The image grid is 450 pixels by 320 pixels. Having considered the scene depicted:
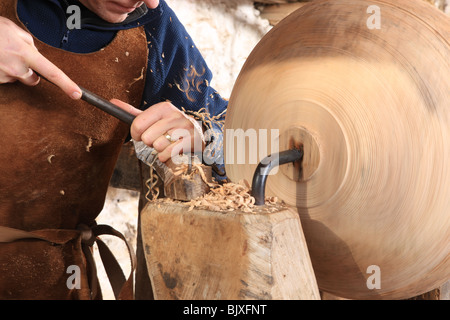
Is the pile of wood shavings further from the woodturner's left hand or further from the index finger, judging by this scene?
the index finger

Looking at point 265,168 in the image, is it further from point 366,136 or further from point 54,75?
point 54,75

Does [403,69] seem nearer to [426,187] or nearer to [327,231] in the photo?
[426,187]

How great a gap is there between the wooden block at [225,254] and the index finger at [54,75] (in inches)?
A: 14.5

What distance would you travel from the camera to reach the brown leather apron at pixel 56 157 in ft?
3.75

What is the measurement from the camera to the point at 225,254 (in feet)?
2.22

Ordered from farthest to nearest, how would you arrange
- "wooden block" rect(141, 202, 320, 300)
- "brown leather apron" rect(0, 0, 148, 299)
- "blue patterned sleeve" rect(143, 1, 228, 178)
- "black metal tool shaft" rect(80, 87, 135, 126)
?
"blue patterned sleeve" rect(143, 1, 228, 178)
"brown leather apron" rect(0, 0, 148, 299)
"black metal tool shaft" rect(80, 87, 135, 126)
"wooden block" rect(141, 202, 320, 300)

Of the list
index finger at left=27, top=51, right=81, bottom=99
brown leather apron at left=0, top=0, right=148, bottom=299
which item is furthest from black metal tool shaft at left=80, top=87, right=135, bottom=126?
brown leather apron at left=0, top=0, right=148, bottom=299

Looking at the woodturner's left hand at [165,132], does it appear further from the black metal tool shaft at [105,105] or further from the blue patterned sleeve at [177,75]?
the blue patterned sleeve at [177,75]

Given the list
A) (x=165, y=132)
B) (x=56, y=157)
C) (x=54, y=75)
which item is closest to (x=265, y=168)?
(x=165, y=132)

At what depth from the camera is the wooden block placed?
0.65 meters

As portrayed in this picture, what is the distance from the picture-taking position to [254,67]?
88 cm

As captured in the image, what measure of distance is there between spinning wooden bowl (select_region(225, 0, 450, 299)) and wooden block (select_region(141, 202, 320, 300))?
0.35 feet

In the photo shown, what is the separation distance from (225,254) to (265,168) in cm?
15
